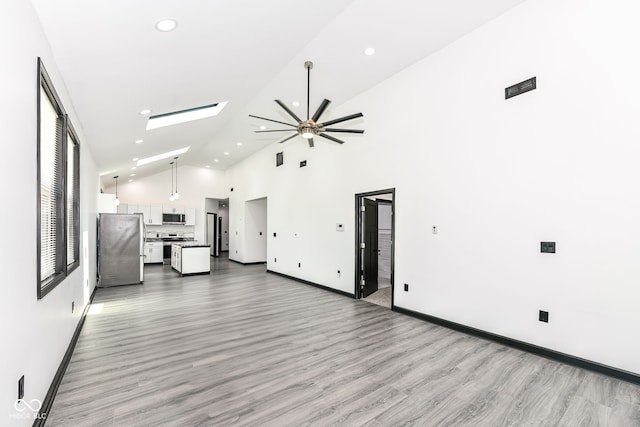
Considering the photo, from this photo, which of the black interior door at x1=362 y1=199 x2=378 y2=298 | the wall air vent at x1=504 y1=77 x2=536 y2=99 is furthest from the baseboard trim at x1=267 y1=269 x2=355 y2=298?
the wall air vent at x1=504 y1=77 x2=536 y2=99

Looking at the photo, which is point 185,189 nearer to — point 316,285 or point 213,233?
point 213,233

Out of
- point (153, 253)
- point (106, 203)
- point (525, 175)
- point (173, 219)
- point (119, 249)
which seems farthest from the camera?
point (173, 219)

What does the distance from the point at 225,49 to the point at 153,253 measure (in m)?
9.95

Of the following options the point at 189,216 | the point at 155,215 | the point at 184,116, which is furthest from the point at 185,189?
the point at 184,116

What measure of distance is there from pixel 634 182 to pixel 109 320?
665 centimetres

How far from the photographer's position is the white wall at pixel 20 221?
159 cm

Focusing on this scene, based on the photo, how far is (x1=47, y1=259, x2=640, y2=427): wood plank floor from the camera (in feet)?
7.52

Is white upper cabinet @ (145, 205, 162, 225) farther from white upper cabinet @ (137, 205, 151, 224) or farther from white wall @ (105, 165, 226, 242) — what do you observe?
white wall @ (105, 165, 226, 242)

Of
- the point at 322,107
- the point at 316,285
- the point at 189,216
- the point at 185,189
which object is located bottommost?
the point at 316,285

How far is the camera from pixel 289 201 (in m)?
8.16

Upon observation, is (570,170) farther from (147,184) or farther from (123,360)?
(147,184)

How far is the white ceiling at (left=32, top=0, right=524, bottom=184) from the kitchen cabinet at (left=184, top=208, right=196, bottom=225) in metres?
6.29

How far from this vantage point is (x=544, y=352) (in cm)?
335

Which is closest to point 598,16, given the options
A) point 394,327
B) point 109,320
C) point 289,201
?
point 394,327
